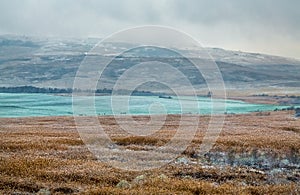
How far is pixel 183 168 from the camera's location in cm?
2723

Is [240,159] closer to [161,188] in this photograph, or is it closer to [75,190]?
[161,188]

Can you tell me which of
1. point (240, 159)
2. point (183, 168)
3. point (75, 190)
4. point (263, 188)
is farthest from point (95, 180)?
point (240, 159)

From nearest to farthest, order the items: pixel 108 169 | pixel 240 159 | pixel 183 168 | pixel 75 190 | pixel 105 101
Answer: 1. pixel 75 190
2. pixel 108 169
3. pixel 183 168
4. pixel 240 159
5. pixel 105 101

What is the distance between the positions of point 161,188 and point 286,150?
65.1 ft

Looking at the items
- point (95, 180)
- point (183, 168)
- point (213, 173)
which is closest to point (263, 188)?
point (213, 173)

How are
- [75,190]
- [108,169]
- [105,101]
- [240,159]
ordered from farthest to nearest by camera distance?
[105,101] < [240,159] < [108,169] < [75,190]

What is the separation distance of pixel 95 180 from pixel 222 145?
58.5 feet

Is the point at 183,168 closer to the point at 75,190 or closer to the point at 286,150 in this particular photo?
the point at 75,190

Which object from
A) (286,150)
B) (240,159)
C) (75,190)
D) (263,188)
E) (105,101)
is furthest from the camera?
(105,101)

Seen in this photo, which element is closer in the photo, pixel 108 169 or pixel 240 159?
pixel 108 169

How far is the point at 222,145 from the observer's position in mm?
38188

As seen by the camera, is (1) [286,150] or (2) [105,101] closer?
(1) [286,150]

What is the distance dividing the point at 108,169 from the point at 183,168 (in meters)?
4.72

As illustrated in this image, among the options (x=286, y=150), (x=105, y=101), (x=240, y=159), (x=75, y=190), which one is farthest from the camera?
(x=105, y=101)
